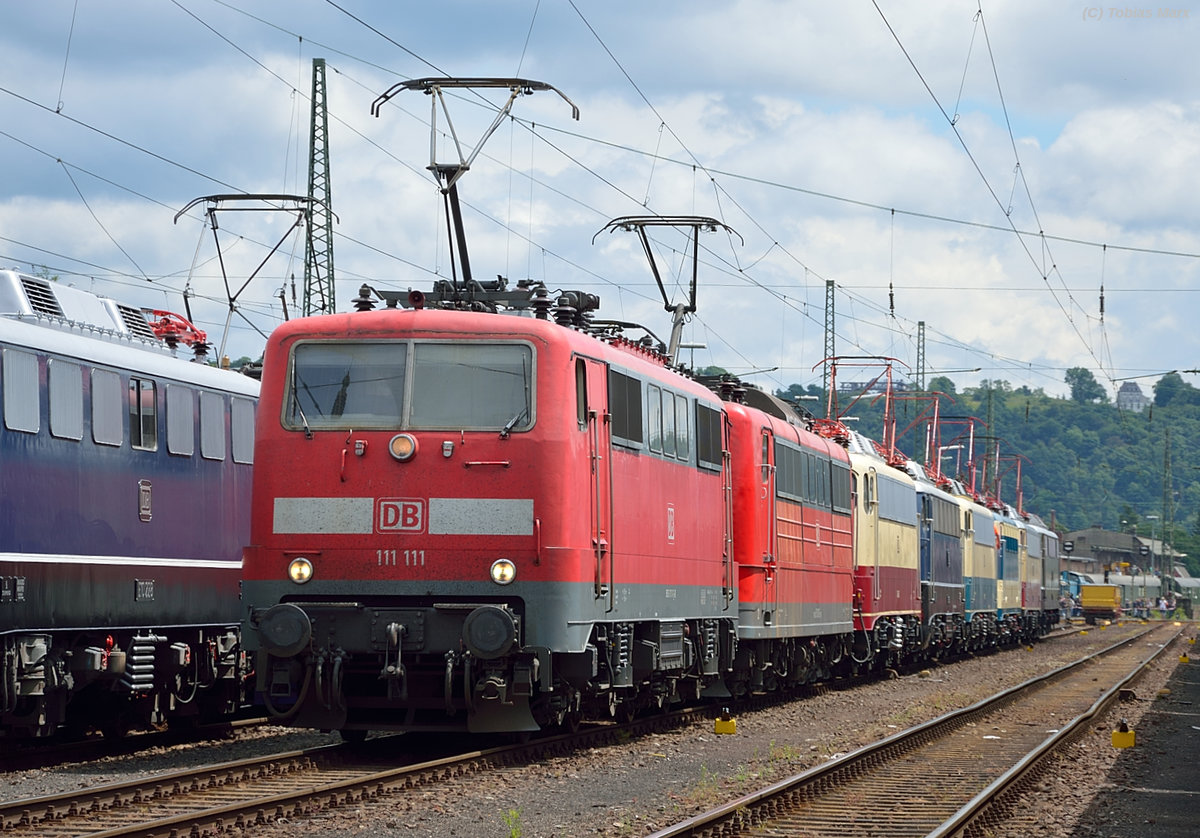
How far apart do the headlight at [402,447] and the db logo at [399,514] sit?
0.36 m

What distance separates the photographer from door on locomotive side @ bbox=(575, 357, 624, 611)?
49.9 feet

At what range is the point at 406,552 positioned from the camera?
47.1 feet

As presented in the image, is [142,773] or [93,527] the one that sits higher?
[93,527]

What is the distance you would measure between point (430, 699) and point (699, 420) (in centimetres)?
590

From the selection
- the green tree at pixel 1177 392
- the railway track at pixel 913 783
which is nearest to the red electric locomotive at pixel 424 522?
the railway track at pixel 913 783

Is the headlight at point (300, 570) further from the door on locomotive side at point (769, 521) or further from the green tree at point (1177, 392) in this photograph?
the green tree at point (1177, 392)

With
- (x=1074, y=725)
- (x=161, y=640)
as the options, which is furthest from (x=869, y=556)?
(x=161, y=640)

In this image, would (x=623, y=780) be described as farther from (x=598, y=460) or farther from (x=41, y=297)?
(x=41, y=297)

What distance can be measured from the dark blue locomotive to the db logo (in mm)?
3086

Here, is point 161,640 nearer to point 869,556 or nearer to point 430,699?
point 430,699

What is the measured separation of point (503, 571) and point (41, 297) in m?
5.38

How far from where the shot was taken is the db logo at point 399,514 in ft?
47.2

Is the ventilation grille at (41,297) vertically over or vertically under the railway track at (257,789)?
over

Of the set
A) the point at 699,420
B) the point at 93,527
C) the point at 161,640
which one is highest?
the point at 699,420
